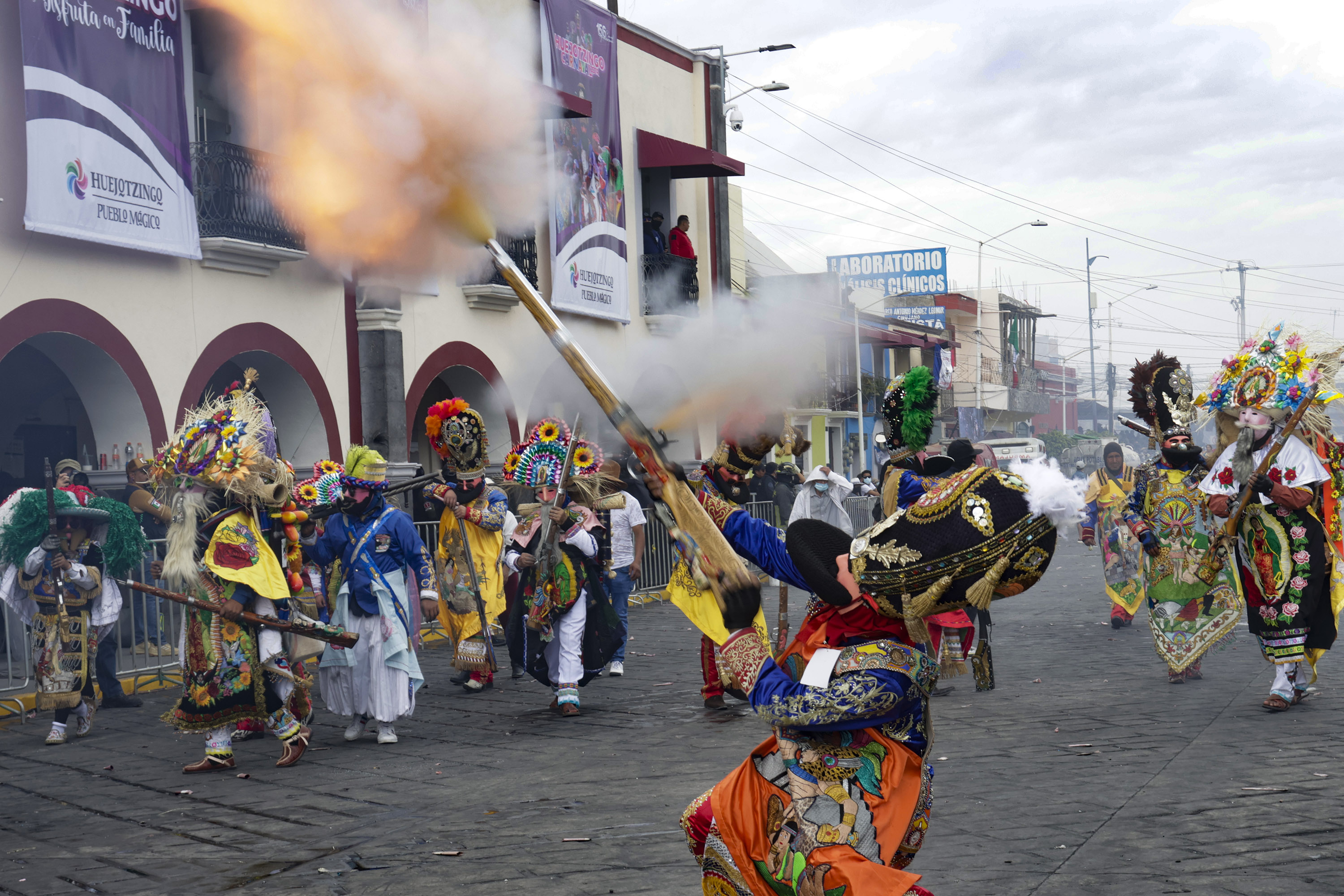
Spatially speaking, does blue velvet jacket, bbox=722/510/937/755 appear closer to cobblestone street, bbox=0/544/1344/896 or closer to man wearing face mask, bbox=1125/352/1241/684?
cobblestone street, bbox=0/544/1344/896

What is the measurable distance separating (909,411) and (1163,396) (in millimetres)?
2994

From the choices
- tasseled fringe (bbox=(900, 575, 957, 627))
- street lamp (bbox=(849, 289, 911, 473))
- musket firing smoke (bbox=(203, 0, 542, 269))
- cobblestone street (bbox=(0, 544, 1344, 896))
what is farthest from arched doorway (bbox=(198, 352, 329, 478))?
street lamp (bbox=(849, 289, 911, 473))

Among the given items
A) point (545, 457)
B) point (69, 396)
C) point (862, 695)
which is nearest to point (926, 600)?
point (862, 695)

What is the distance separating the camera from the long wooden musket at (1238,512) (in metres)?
7.68

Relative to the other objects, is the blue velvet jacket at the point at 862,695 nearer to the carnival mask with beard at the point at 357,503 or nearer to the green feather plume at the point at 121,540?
the carnival mask with beard at the point at 357,503

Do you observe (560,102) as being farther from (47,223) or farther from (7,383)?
(7,383)

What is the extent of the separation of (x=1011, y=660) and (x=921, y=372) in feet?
13.9

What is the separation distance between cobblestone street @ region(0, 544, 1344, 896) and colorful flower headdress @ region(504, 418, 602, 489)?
166 cm

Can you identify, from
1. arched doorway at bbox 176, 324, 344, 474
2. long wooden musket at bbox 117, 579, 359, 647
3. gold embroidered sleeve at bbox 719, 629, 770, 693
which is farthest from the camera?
arched doorway at bbox 176, 324, 344, 474

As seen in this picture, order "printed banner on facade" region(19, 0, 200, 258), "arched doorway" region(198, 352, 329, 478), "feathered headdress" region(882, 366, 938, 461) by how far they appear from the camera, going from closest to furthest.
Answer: "feathered headdress" region(882, 366, 938, 461)
"printed banner on facade" region(19, 0, 200, 258)
"arched doorway" region(198, 352, 329, 478)

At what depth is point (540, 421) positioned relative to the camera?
9.23 metres

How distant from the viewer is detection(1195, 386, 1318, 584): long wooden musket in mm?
7676

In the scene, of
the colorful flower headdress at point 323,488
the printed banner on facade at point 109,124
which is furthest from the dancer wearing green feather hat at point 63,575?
the printed banner on facade at point 109,124

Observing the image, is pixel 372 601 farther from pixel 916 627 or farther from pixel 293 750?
pixel 916 627
